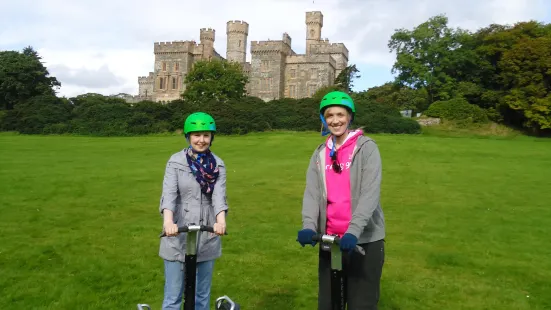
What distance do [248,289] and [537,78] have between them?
3926 cm

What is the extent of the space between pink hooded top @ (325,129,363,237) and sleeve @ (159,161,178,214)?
1.32 meters

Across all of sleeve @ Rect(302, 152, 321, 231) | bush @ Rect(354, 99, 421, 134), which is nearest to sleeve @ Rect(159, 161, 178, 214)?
sleeve @ Rect(302, 152, 321, 231)

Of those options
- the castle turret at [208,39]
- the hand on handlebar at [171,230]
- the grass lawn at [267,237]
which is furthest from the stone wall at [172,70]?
the hand on handlebar at [171,230]

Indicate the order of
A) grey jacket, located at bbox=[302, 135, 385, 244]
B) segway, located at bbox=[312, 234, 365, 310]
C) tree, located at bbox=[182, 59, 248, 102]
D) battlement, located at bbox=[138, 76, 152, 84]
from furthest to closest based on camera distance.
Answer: battlement, located at bbox=[138, 76, 152, 84]
tree, located at bbox=[182, 59, 248, 102]
grey jacket, located at bbox=[302, 135, 385, 244]
segway, located at bbox=[312, 234, 365, 310]

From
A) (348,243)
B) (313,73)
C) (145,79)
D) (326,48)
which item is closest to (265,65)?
(313,73)

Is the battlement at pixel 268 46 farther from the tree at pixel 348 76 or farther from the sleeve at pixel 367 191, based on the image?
the sleeve at pixel 367 191

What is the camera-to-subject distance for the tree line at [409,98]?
38.7 meters

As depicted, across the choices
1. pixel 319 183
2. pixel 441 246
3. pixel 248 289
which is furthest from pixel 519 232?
pixel 319 183

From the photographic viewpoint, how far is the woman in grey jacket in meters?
4.20

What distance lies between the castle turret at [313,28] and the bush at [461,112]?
1709 inches

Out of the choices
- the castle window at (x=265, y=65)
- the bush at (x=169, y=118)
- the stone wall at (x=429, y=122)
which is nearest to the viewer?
the bush at (x=169, y=118)

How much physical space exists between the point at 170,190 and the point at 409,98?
46.2 metres

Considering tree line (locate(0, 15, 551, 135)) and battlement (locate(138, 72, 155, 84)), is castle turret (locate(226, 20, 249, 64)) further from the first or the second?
tree line (locate(0, 15, 551, 135))

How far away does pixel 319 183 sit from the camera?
3979 mm
